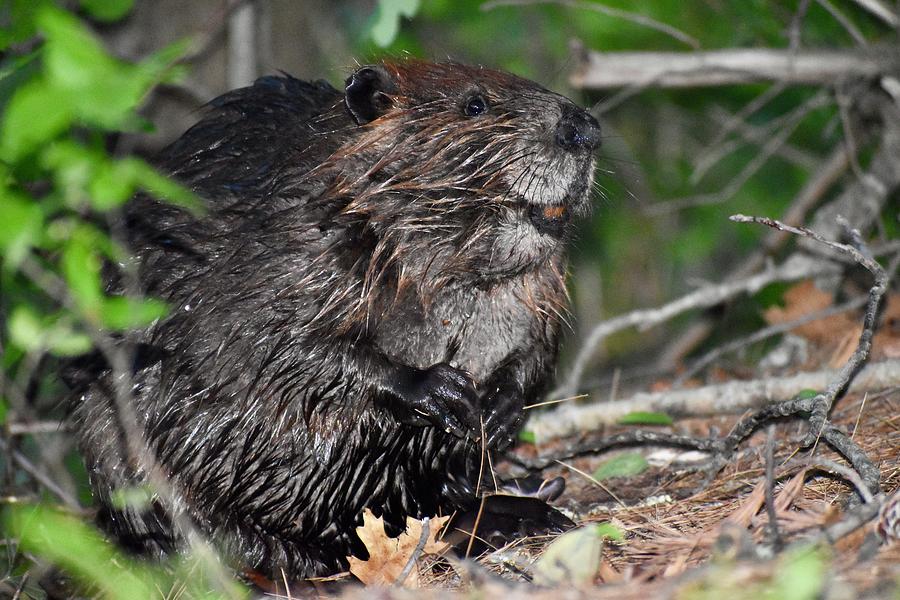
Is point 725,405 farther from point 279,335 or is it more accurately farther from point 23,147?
point 23,147

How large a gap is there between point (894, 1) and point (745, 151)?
7.60 feet

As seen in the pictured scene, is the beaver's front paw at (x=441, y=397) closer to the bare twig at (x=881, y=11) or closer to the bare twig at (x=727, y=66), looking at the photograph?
the bare twig at (x=727, y=66)

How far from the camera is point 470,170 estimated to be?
307 centimetres

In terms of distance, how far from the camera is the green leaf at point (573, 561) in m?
2.35

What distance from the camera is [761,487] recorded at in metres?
2.69

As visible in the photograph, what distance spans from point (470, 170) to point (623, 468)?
124 centimetres

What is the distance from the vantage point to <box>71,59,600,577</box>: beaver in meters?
3.09

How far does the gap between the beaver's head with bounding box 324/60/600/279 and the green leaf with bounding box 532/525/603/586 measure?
3.12ft

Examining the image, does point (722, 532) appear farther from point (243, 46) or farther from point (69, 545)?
point (243, 46)

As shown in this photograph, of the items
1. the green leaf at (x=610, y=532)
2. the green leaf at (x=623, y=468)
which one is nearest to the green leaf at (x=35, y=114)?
the green leaf at (x=610, y=532)

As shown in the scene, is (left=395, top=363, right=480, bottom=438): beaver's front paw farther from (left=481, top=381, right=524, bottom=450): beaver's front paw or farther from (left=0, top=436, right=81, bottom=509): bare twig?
(left=0, top=436, right=81, bottom=509): bare twig

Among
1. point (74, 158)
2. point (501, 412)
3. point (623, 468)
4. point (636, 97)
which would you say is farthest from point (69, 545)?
point (636, 97)

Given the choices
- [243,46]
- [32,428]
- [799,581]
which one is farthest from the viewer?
[243,46]

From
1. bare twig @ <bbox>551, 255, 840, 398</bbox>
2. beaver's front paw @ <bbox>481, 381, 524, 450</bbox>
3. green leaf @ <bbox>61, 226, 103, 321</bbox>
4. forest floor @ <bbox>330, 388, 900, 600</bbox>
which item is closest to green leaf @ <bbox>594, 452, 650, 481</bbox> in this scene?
forest floor @ <bbox>330, 388, 900, 600</bbox>
